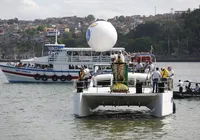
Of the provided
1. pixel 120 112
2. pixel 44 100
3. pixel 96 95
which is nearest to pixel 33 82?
pixel 44 100

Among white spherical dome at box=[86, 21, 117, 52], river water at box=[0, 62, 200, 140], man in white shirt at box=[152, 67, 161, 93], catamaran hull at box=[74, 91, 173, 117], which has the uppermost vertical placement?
white spherical dome at box=[86, 21, 117, 52]

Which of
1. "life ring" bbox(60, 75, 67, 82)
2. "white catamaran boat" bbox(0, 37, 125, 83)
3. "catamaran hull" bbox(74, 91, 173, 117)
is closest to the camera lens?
"catamaran hull" bbox(74, 91, 173, 117)

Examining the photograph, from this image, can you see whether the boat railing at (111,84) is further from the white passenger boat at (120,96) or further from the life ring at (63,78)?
the life ring at (63,78)

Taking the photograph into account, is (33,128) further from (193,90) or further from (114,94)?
(193,90)

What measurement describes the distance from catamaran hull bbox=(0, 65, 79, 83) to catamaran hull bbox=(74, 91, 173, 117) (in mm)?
38937

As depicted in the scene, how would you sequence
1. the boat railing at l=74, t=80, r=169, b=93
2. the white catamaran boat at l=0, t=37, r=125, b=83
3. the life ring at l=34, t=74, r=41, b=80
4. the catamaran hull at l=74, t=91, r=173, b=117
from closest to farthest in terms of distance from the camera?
the catamaran hull at l=74, t=91, r=173, b=117
the boat railing at l=74, t=80, r=169, b=93
the white catamaran boat at l=0, t=37, r=125, b=83
the life ring at l=34, t=74, r=41, b=80

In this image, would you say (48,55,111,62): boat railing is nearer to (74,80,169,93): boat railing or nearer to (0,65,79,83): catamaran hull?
(0,65,79,83): catamaran hull

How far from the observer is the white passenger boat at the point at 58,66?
7425 cm

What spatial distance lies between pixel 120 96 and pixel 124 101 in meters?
1.28

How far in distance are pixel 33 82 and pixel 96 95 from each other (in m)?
43.8

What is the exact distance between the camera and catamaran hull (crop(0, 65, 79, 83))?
244 feet

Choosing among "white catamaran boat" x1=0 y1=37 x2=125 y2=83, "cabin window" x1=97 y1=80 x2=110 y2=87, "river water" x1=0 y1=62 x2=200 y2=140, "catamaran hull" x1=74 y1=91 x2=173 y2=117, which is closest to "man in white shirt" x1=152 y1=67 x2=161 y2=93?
"catamaran hull" x1=74 y1=91 x2=173 y2=117

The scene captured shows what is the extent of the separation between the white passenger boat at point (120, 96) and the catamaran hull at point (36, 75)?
38098 mm

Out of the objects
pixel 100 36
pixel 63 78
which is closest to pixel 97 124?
pixel 100 36
